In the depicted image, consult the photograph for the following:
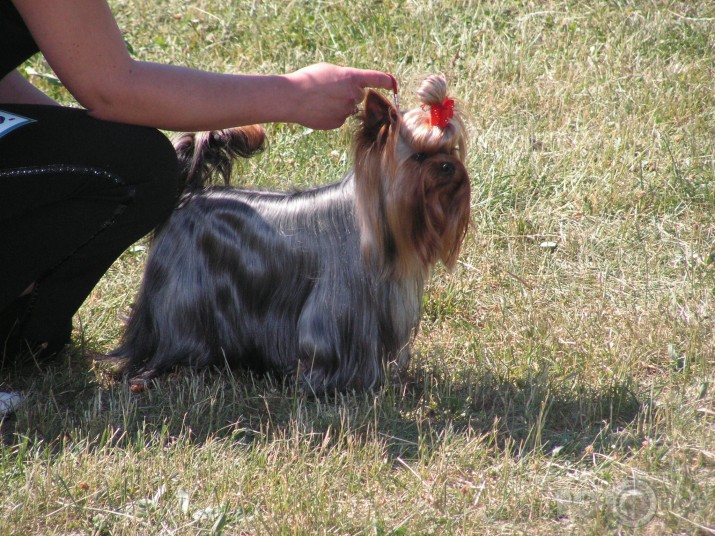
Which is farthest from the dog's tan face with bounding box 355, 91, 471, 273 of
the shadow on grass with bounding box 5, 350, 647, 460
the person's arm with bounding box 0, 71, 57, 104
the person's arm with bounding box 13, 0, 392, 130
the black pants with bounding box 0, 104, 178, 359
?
the person's arm with bounding box 0, 71, 57, 104

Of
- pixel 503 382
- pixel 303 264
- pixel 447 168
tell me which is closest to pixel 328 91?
pixel 447 168

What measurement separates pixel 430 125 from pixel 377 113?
0.18m

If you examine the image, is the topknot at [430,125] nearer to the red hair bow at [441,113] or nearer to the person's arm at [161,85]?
the red hair bow at [441,113]

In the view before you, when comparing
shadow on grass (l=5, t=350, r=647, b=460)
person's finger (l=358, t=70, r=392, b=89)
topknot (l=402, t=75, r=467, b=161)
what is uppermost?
person's finger (l=358, t=70, r=392, b=89)

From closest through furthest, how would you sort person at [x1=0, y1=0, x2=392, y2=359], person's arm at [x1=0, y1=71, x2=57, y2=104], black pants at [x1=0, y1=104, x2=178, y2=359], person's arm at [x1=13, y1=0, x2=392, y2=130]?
person's arm at [x1=13, y1=0, x2=392, y2=130]
person at [x1=0, y1=0, x2=392, y2=359]
black pants at [x1=0, y1=104, x2=178, y2=359]
person's arm at [x1=0, y1=71, x2=57, y2=104]

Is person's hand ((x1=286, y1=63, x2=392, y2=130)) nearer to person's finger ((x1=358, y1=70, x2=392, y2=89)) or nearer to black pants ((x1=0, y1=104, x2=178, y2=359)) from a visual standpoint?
person's finger ((x1=358, y1=70, x2=392, y2=89))

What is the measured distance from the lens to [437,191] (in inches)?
125

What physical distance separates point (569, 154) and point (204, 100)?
2706mm

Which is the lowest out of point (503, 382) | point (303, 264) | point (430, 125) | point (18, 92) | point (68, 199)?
point (503, 382)

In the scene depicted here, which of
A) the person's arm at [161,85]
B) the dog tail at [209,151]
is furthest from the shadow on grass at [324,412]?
the person's arm at [161,85]

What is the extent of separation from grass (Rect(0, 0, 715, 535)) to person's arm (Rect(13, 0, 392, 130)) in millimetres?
988

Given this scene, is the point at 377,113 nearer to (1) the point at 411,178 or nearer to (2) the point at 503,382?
(1) the point at 411,178

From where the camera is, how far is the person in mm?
2869

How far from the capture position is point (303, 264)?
3.41 metres
